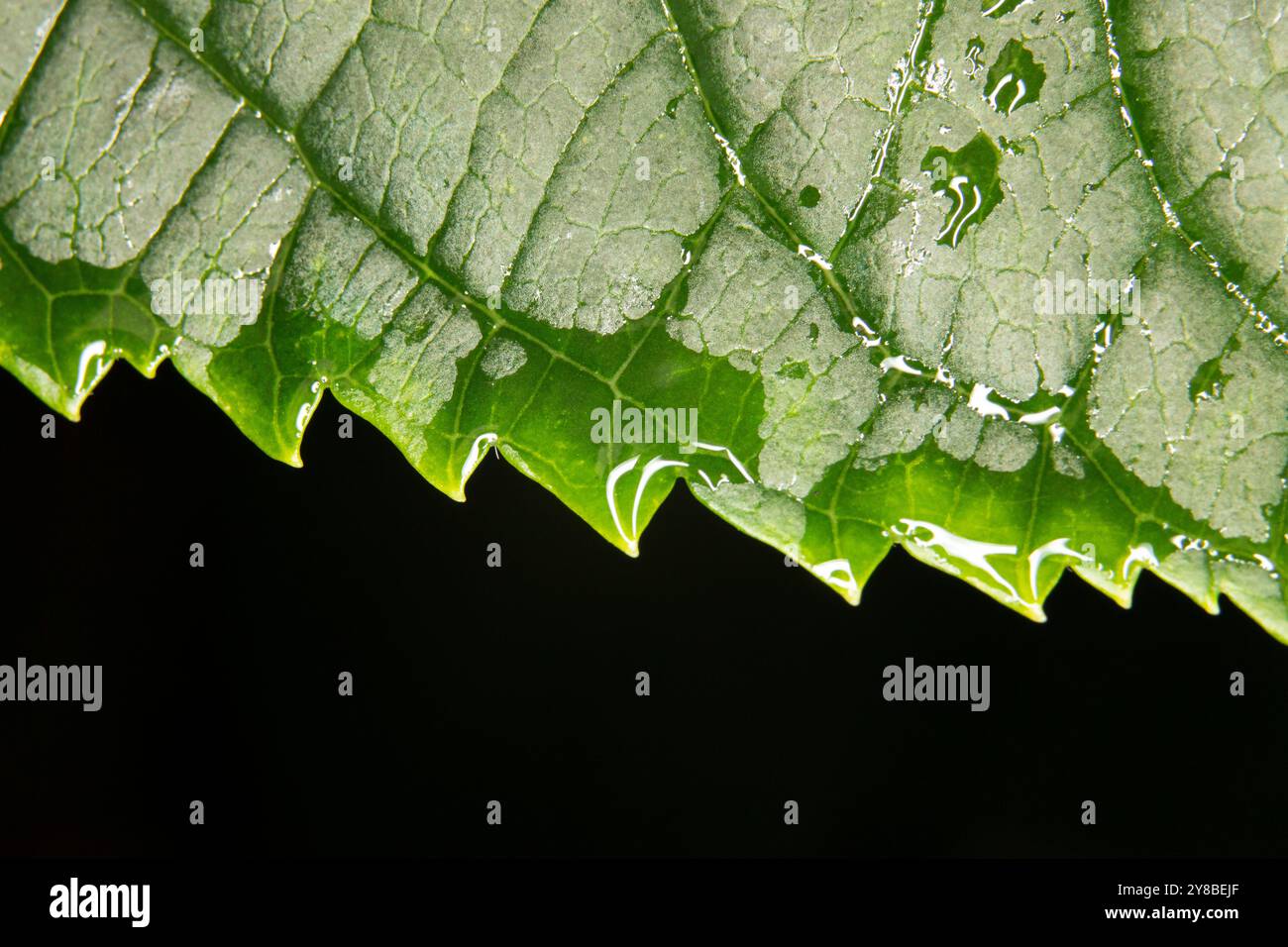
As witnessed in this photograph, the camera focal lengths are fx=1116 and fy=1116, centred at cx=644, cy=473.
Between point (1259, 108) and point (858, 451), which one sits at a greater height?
point (1259, 108)

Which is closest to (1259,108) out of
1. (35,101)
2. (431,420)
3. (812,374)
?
(812,374)

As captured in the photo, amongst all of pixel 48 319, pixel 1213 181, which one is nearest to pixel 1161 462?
pixel 1213 181

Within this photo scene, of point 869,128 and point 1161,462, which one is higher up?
point 869,128

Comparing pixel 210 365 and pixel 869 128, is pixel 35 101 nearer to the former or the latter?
pixel 210 365

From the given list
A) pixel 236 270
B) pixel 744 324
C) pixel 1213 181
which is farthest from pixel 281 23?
pixel 1213 181

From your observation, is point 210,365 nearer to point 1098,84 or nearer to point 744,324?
point 744,324
